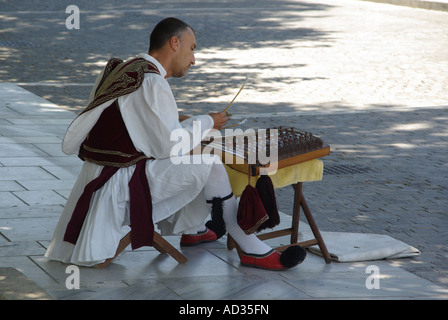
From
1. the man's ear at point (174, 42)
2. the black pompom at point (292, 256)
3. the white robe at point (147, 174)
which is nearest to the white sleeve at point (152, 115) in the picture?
the white robe at point (147, 174)

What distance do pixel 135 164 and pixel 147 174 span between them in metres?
0.10

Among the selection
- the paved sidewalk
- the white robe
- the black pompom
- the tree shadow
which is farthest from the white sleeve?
the tree shadow

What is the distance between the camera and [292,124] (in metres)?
9.38

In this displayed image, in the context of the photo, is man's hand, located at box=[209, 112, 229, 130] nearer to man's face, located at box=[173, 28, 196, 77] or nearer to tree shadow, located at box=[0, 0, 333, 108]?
man's face, located at box=[173, 28, 196, 77]

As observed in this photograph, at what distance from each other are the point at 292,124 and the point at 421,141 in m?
1.61

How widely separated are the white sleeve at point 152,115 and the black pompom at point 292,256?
0.92 metres

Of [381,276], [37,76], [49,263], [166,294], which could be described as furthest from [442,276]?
[37,76]

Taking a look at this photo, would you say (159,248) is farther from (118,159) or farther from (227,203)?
(118,159)

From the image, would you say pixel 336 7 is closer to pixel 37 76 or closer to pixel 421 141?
pixel 37 76

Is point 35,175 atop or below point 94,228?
below

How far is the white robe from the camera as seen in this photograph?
4305 millimetres

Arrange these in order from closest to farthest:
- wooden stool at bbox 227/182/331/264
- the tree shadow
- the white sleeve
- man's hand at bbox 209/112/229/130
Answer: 1. the white sleeve
2. man's hand at bbox 209/112/229/130
3. wooden stool at bbox 227/182/331/264
4. the tree shadow

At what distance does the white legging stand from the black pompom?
0.42 feet
